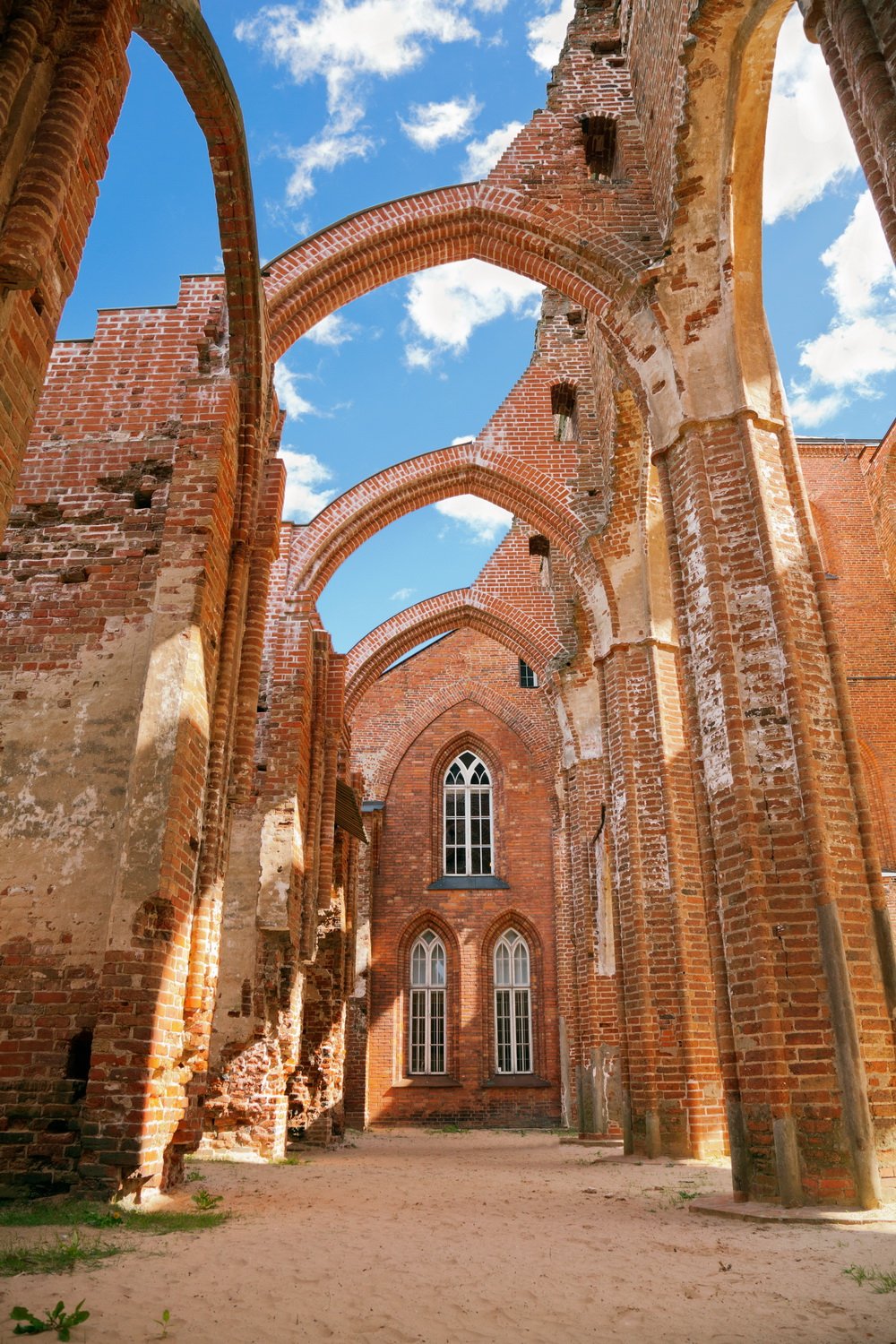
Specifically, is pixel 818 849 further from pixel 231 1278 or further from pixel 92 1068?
pixel 92 1068

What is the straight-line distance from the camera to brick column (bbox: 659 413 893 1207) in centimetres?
548

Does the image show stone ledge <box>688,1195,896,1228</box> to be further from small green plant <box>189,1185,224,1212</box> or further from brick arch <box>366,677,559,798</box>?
brick arch <box>366,677,559,798</box>

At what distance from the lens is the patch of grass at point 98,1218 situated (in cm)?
491

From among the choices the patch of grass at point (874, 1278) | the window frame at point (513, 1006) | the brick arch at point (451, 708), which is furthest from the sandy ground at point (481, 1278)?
the brick arch at point (451, 708)

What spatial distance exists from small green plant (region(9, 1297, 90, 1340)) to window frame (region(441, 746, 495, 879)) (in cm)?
1898

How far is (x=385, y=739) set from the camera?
894 inches

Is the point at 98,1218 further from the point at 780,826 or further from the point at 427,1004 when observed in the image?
the point at 427,1004

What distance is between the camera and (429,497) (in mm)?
15547

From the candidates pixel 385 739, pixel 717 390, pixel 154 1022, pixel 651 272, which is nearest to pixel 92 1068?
pixel 154 1022

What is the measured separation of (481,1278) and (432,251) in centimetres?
976

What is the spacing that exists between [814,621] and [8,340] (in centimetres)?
515

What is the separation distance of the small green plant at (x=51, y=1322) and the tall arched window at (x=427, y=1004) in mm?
18317

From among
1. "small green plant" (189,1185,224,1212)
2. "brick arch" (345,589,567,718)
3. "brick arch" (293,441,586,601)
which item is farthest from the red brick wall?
"small green plant" (189,1185,224,1212)

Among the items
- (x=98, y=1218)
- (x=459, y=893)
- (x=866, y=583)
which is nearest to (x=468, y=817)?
(x=459, y=893)
